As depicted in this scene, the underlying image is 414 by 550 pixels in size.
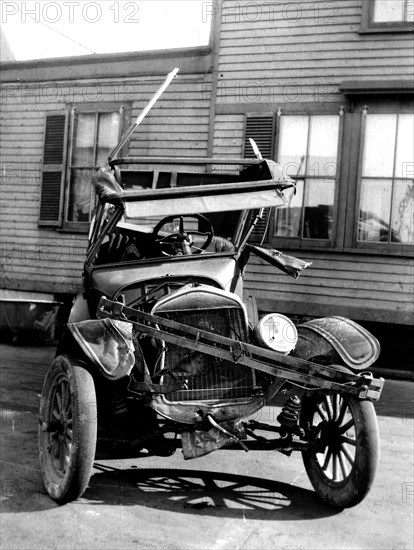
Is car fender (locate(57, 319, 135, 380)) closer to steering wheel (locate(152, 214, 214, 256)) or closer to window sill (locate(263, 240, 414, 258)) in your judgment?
steering wheel (locate(152, 214, 214, 256))

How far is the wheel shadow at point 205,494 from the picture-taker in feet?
12.8

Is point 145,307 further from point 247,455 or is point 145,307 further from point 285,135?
point 285,135

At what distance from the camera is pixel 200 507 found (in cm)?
391

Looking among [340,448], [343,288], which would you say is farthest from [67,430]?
[343,288]

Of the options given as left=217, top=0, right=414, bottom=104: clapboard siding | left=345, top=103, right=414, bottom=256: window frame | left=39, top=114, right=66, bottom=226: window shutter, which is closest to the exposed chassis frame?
left=345, top=103, right=414, bottom=256: window frame

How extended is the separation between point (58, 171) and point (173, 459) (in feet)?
26.7

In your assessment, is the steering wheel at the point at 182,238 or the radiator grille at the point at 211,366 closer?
the radiator grille at the point at 211,366

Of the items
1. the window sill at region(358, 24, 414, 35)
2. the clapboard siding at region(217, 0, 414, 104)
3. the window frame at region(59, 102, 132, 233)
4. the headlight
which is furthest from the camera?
the window frame at region(59, 102, 132, 233)

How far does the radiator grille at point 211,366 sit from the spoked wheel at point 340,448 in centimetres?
49

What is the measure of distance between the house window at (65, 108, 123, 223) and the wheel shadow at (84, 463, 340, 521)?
308 inches

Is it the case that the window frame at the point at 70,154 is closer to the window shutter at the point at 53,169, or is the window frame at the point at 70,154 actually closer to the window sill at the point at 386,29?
the window shutter at the point at 53,169

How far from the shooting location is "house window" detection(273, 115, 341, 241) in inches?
391

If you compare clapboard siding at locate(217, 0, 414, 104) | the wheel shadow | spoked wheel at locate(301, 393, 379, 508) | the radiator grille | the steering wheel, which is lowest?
the wheel shadow

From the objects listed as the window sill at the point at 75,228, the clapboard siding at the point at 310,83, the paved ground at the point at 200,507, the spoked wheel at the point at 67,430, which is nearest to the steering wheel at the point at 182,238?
the spoked wheel at the point at 67,430
